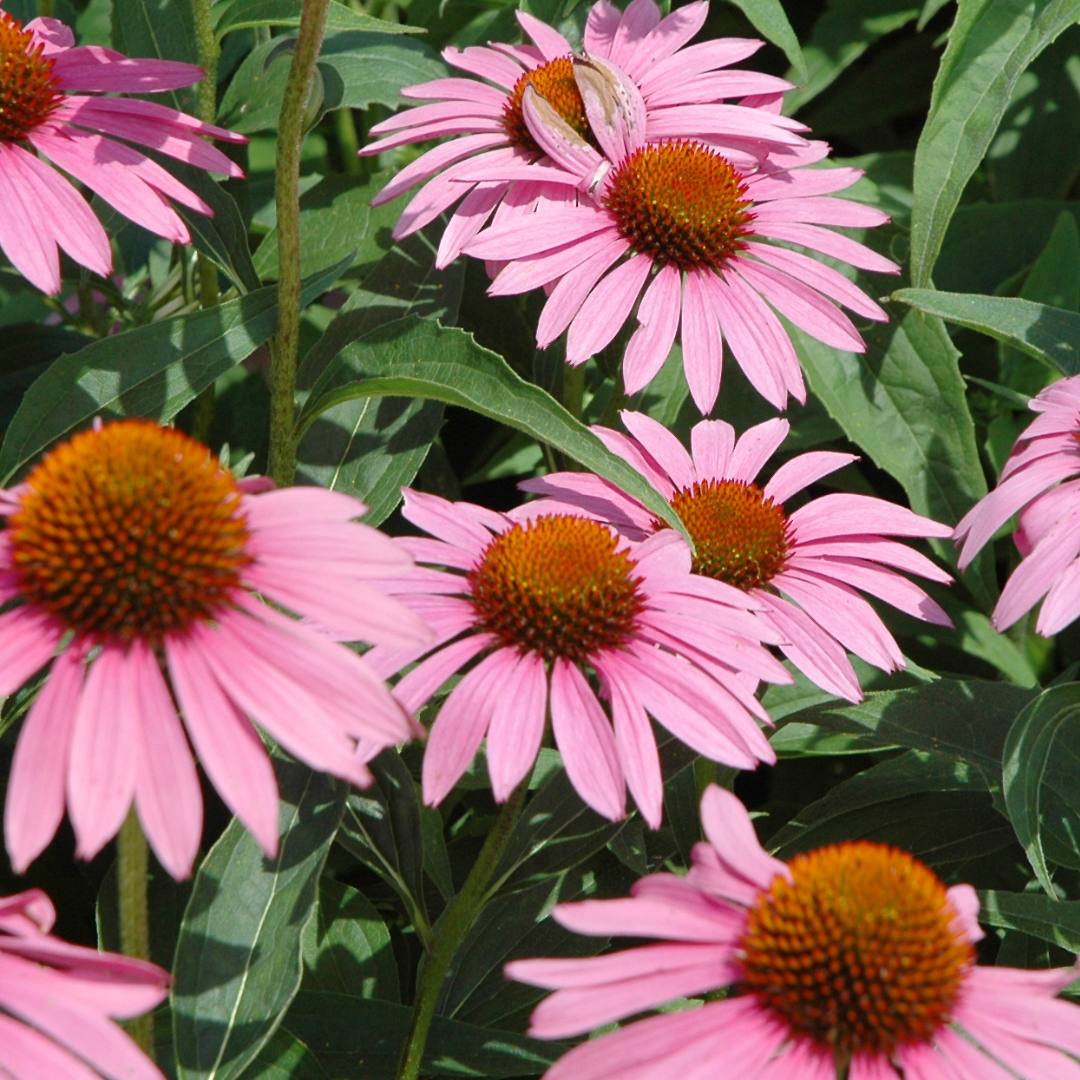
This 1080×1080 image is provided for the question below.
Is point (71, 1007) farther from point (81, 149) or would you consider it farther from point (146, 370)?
point (81, 149)

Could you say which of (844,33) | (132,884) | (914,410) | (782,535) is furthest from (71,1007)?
(844,33)

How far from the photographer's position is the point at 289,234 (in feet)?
3.53

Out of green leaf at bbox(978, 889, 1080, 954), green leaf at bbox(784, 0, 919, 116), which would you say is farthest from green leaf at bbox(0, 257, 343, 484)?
green leaf at bbox(784, 0, 919, 116)

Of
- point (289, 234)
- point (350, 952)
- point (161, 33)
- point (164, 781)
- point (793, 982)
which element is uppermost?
point (161, 33)

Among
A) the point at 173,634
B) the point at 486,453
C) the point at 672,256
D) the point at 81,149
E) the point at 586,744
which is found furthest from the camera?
the point at 486,453

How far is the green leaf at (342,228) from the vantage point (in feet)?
4.91

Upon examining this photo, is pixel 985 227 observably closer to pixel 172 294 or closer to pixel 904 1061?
pixel 172 294

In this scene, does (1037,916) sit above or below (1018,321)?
below

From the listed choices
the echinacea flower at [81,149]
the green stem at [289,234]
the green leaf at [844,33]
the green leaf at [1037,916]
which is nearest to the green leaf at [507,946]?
the green leaf at [1037,916]

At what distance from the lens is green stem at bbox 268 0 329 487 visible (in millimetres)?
1000

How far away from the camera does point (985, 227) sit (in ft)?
6.07

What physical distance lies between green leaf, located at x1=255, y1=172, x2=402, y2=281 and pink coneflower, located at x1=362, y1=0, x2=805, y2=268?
0.09 metres

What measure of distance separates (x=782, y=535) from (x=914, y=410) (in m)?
0.39

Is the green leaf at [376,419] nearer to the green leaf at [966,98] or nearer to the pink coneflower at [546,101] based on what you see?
the pink coneflower at [546,101]
